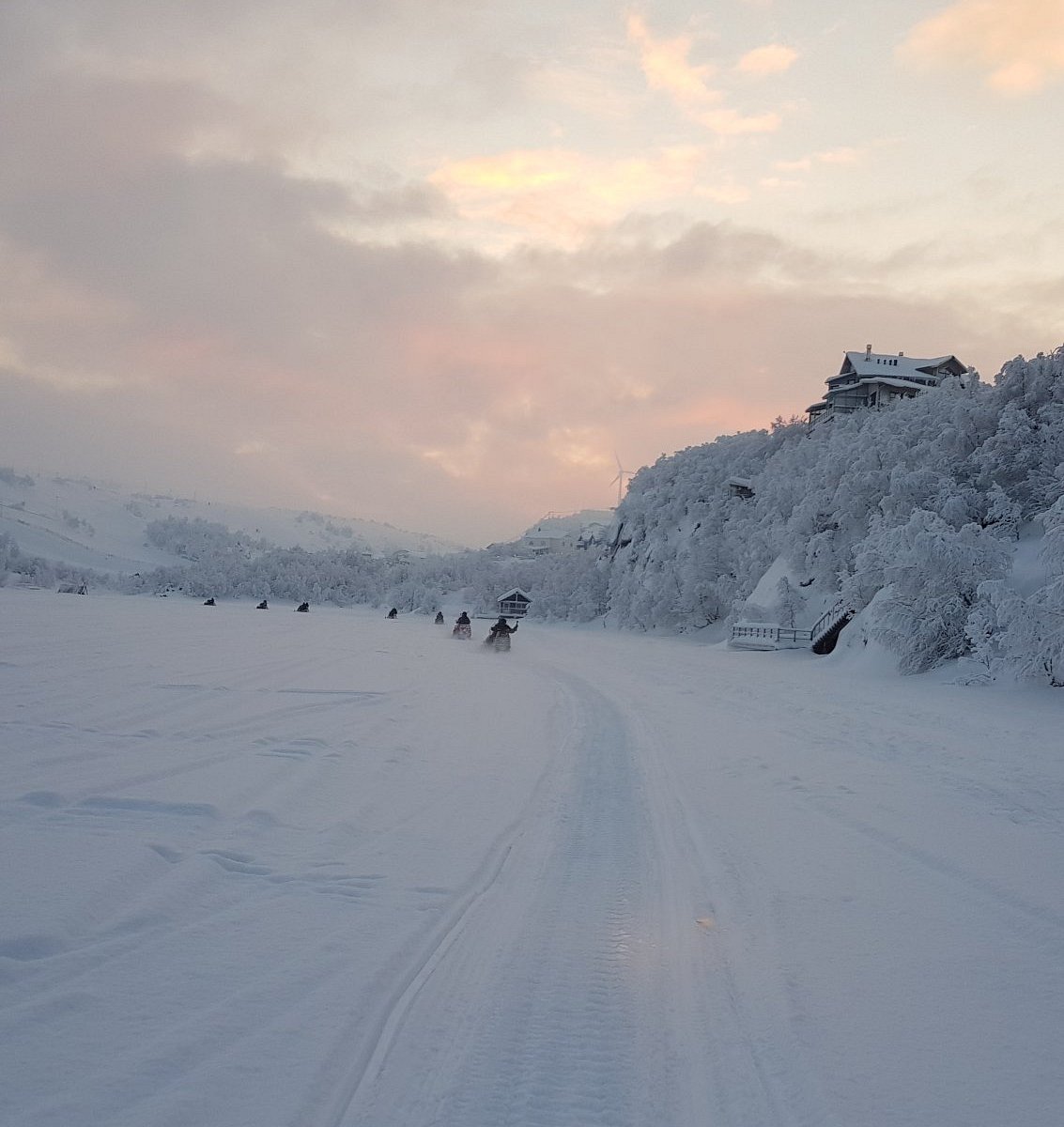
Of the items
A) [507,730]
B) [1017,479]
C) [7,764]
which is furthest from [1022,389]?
[7,764]

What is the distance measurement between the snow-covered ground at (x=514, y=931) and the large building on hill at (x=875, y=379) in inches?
2502

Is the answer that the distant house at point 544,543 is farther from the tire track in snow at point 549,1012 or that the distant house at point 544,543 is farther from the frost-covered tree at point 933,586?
the tire track in snow at point 549,1012

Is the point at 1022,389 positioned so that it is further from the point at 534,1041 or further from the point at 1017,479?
the point at 534,1041

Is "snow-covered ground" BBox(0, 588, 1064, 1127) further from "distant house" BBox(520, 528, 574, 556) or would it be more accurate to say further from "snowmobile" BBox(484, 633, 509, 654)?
"distant house" BBox(520, 528, 574, 556)

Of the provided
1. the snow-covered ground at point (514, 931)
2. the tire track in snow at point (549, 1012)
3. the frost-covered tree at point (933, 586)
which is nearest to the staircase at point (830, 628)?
the frost-covered tree at point (933, 586)

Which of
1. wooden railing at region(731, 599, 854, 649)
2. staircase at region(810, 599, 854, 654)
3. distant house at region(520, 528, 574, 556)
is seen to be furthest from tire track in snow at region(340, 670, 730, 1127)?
distant house at region(520, 528, 574, 556)

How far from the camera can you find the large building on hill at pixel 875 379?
227 ft

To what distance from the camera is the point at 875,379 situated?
224ft

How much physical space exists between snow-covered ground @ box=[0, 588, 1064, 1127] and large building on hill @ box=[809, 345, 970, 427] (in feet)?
209

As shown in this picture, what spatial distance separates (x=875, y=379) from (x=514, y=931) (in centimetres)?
7136

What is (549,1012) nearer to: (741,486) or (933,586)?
(933,586)

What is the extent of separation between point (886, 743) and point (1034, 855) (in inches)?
241

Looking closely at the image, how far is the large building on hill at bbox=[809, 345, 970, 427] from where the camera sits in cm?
6919

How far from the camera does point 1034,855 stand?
7020mm
